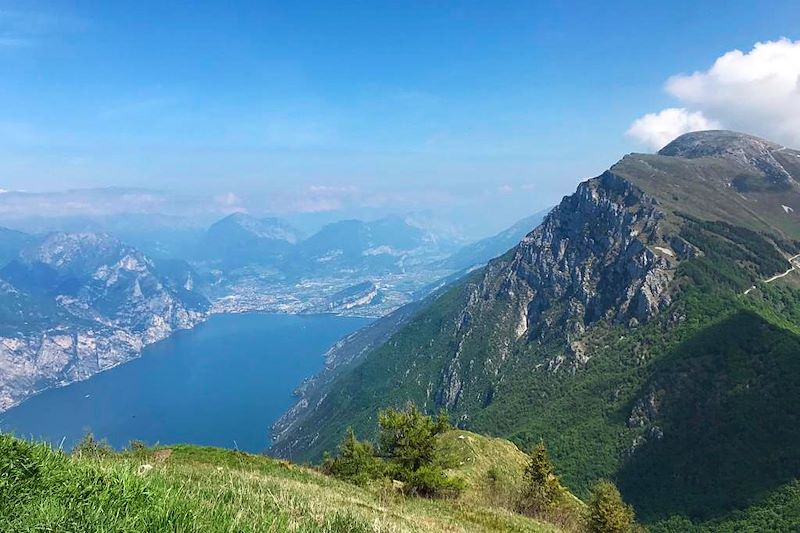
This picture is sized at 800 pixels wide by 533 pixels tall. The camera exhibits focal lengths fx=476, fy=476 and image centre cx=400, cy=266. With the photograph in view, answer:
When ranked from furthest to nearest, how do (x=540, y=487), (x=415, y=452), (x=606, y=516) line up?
(x=540, y=487) < (x=606, y=516) < (x=415, y=452)

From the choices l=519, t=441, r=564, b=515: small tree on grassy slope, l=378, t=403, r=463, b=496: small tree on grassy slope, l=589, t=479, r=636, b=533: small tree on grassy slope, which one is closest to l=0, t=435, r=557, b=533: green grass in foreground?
l=378, t=403, r=463, b=496: small tree on grassy slope

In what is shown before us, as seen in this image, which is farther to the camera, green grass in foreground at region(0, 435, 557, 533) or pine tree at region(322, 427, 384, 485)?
pine tree at region(322, 427, 384, 485)

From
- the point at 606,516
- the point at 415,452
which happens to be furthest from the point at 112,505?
the point at 606,516

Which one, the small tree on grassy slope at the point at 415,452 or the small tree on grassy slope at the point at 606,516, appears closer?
the small tree on grassy slope at the point at 415,452

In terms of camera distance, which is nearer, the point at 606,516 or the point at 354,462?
the point at 354,462

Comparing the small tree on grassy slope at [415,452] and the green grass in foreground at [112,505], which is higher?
the green grass in foreground at [112,505]

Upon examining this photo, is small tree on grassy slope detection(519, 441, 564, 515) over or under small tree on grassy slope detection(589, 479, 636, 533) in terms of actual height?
over

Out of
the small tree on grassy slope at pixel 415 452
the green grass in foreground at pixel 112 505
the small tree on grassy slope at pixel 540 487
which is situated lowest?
the small tree on grassy slope at pixel 540 487

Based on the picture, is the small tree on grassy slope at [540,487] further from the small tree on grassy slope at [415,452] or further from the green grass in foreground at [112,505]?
the green grass in foreground at [112,505]

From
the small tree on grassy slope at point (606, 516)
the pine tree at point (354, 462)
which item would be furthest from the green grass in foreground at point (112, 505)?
the small tree on grassy slope at point (606, 516)

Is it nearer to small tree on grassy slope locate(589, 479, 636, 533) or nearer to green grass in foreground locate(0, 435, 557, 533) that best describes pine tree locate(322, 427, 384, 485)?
small tree on grassy slope locate(589, 479, 636, 533)

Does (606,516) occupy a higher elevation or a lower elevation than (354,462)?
lower

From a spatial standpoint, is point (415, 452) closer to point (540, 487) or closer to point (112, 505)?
point (540, 487)
